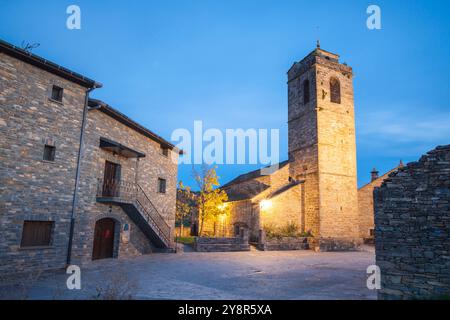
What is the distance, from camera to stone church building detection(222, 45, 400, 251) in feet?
75.8

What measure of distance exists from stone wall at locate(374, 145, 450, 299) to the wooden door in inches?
452

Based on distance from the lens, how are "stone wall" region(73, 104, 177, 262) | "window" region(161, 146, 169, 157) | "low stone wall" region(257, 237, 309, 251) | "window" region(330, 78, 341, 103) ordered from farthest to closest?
"window" region(330, 78, 341, 103) < "low stone wall" region(257, 237, 309, 251) < "window" region(161, 146, 169, 157) < "stone wall" region(73, 104, 177, 262)

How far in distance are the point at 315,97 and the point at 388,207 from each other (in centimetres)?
1908

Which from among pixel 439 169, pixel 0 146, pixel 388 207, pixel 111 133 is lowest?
pixel 388 207

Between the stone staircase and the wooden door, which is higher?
the wooden door

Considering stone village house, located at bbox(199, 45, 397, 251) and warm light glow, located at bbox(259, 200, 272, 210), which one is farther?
stone village house, located at bbox(199, 45, 397, 251)

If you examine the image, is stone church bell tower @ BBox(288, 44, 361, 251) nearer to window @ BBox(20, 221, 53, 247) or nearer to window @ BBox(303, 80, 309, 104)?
window @ BBox(303, 80, 309, 104)

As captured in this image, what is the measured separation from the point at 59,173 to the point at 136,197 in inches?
199

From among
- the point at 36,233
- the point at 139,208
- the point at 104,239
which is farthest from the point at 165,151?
the point at 36,233

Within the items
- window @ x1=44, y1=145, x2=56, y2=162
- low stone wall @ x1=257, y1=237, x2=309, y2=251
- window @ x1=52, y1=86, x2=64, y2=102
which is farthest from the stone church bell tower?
window @ x1=52, y1=86, x2=64, y2=102

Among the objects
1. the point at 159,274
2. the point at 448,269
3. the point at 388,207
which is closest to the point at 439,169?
the point at 388,207

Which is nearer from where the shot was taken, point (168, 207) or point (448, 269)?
point (448, 269)
